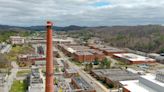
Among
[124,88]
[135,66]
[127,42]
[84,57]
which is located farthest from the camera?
[127,42]

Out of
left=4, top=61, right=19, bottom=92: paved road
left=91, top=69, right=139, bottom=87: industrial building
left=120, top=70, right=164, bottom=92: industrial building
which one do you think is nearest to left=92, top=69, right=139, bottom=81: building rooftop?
left=91, top=69, right=139, bottom=87: industrial building

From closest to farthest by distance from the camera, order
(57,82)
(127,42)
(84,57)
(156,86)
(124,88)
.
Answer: (156,86) < (124,88) < (57,82) < (84,57) < (127,42)

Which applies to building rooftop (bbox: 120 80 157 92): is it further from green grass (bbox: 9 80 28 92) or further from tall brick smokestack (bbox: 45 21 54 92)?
tall brick smokestack (bbox: 45 21 54 92)

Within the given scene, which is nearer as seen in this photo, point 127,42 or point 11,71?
point 11,71

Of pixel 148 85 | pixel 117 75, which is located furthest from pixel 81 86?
pixel 117 75

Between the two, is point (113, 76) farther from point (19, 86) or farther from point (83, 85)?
point (19, 86)

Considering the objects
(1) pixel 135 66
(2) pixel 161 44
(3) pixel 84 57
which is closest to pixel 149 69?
(1) pixel 135 66

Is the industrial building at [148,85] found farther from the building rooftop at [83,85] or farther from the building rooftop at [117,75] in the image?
the building rooftop at [117,75]

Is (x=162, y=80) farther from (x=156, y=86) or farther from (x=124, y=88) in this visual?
(x=124, y=88)
